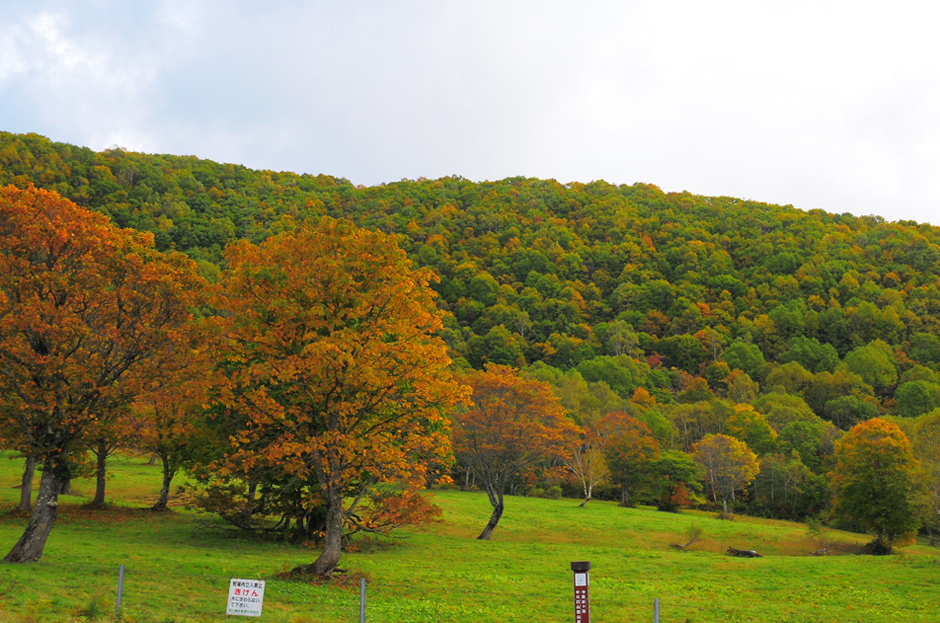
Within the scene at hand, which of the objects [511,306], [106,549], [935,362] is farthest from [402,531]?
[935,362]

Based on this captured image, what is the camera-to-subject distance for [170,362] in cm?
1956

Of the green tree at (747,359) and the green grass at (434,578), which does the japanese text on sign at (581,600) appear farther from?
the green tree at (747,359)

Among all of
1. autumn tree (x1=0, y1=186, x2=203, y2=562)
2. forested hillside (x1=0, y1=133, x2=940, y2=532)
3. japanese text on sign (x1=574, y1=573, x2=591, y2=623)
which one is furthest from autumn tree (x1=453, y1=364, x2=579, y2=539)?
forested hillside (x1=0, y1=133, x2=940, y2=532)

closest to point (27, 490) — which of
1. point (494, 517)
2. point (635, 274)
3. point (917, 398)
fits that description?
point (494, 517)

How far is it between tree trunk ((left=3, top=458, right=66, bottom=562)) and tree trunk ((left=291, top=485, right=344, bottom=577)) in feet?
23.3

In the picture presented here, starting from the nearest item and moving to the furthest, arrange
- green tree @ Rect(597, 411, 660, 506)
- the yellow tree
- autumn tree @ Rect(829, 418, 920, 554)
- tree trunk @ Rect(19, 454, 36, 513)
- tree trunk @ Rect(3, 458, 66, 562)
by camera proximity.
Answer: tree trunk @ Rect(3, 458, 66, 562)
the yellow tree
tree trunk @ Rect(19, 454, 36, 513)
autumn tree @ Rect(829, 418, 920, 554)
green tree @ Rect(597, 411, 660, 506)

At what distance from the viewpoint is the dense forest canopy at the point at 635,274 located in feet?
401

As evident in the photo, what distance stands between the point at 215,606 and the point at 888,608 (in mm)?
21211

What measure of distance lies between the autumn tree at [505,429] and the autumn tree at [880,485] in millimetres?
23067

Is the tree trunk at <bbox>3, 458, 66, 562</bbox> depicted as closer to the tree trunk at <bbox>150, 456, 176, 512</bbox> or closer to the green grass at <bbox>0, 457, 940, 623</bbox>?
the green grass at <bbox>0, 457, 940, 623</bbox>

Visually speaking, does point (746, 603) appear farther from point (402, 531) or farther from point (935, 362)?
point (935, 362)

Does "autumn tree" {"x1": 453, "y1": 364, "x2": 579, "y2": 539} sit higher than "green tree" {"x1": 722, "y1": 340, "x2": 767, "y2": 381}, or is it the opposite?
"green tree" {"x1": 722, "y1": 340, "x2": 767, "y2": 381}

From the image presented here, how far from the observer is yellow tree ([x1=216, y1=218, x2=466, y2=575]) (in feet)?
62.0

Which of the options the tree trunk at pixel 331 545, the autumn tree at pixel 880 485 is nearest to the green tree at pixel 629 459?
the autumn tree at pixel 880 485
